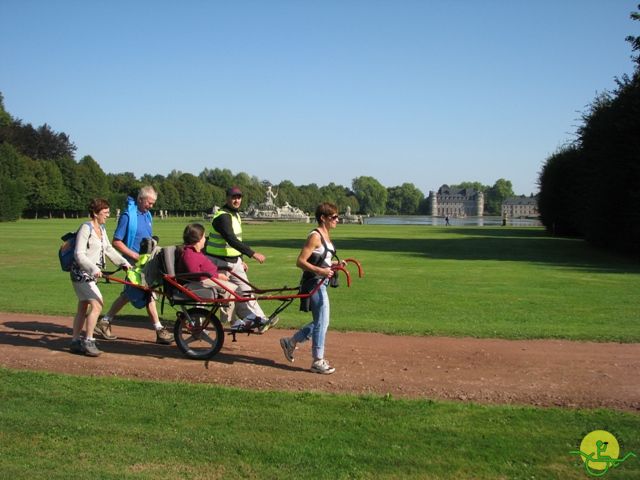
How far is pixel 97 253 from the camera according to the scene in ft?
26.0

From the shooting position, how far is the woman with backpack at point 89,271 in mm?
7699

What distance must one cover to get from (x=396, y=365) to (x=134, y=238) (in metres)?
4.21

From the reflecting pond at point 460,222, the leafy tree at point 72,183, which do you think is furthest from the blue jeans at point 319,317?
the leafy tree at point 72,183

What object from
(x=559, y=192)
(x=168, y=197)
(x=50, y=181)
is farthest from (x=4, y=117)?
(x=559, y=192)

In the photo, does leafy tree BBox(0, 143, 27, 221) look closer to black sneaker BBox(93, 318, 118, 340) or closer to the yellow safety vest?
black sneaker BBox(93, 318, 118, 340)

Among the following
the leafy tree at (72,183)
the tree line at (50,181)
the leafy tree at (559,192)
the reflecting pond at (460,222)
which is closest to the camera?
the leafy tree at (559,192)

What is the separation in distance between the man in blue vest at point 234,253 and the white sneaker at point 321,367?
115 cm

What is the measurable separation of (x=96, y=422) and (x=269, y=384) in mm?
1930

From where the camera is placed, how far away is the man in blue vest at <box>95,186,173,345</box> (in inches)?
340

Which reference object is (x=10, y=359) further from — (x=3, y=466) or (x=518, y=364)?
(x=518, y=364)

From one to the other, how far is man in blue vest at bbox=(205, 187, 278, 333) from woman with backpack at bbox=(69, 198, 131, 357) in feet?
4.80

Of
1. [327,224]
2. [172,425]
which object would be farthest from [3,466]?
[327,224]

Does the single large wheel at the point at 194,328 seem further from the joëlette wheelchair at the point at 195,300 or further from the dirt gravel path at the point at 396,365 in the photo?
the dirt gravel path at the point at 396,365

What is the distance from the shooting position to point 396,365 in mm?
7570
